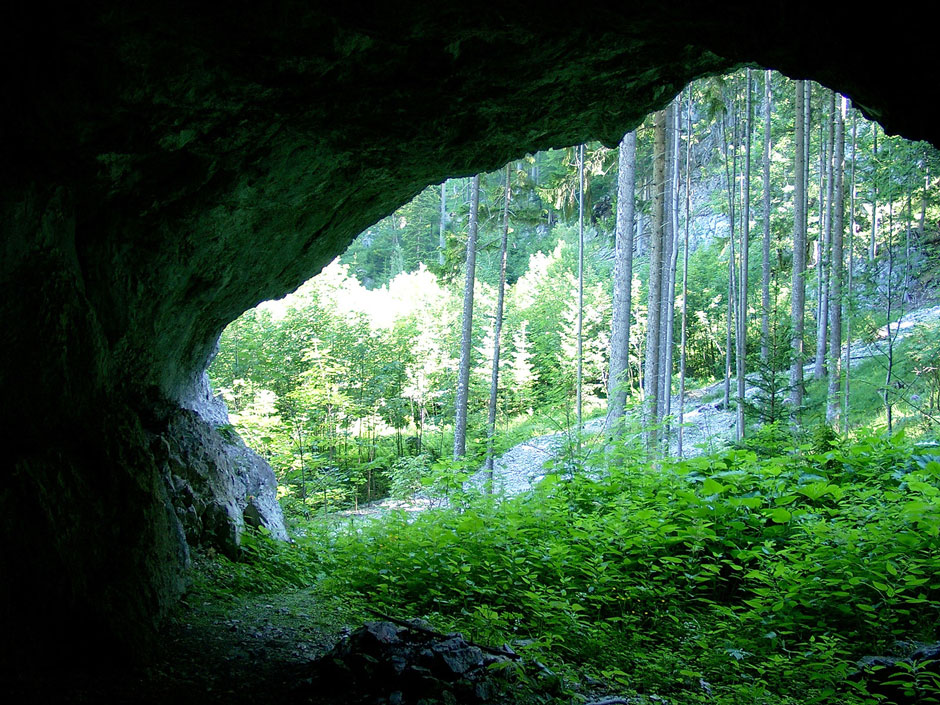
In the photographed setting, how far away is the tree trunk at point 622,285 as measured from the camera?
11.5 m

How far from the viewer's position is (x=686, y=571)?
5465 millimetres

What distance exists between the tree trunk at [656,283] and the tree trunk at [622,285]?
0.69m

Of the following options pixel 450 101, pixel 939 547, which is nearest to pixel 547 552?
pixel 939 547

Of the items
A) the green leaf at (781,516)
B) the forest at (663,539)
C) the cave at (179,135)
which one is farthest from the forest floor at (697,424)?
the cave at (179,135)

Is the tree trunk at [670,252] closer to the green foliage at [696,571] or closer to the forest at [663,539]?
the forest at [663,539]

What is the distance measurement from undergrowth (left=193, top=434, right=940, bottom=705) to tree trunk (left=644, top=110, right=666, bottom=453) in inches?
197

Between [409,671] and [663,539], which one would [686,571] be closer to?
[663,539]

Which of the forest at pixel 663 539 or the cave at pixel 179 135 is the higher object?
the cave at pixel 179 135

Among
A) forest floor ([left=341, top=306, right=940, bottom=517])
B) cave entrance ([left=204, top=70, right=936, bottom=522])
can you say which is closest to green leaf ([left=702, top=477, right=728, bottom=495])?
cave entrance ([left=204, top=70, right=936, bottom=522])

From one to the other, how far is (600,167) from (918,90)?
46.8 ft

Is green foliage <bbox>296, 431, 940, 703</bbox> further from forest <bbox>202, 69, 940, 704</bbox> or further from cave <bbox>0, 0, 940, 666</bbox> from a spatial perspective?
cave <bbox>0, 0, 940, 666</bbox>

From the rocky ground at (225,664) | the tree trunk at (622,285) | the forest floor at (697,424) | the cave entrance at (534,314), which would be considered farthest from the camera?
the forest floor at (697,424)

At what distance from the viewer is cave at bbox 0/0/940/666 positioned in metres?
2.79

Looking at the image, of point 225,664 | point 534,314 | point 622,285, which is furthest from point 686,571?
point 534,314
